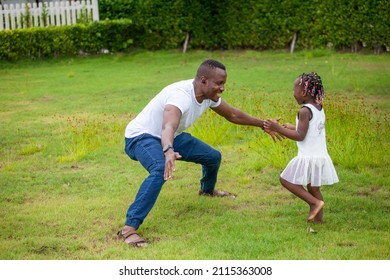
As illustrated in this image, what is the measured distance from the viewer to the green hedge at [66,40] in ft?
62.3

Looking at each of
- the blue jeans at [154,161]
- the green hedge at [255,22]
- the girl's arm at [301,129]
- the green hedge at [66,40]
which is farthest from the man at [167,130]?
the green hedge at [66,40]

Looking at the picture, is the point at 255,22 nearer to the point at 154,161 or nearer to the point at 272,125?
the point at 272,125

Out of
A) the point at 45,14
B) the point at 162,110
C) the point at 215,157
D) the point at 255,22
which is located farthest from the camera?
the point at 45,14

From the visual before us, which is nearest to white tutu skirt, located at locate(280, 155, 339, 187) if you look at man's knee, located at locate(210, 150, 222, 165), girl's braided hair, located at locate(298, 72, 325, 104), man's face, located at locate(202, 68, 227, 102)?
girl's braided hair, located at locate(298, 72, 325, 104)

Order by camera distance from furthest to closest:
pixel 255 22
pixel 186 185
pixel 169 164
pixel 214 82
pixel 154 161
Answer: pixel 255 22 < pixel 186 185 < pixel 214 82 < pixel 154 161 < pixel 169 164

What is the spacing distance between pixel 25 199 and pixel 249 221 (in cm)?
239

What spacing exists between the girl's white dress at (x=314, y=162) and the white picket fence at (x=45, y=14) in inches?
584

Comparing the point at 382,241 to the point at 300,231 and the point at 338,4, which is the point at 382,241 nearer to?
the point at 300,231

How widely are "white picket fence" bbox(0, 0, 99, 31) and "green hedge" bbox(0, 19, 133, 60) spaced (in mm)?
754

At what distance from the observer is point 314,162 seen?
642 centimetres

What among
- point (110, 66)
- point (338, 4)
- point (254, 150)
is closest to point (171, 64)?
point (110, 66)

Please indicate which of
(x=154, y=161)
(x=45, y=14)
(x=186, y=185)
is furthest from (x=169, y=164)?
(x=45, y=14)

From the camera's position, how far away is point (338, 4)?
734 inches

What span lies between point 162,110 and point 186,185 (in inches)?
66.0
